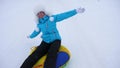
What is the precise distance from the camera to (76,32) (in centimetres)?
247

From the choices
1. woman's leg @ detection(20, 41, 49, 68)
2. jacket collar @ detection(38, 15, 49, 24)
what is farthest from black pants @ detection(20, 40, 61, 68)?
jacket collar @ detection(38, 15, 49, 24)

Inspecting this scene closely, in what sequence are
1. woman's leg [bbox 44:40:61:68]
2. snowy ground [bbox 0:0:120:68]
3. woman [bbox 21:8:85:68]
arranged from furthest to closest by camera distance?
snowy ground [bbox 0:0:120:68], woman [bbox 21:8:85:68], woman's leg [bbox 44:40:61:68]

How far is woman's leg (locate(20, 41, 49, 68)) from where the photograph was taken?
176cm

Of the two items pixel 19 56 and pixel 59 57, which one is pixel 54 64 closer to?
pixel 59 57

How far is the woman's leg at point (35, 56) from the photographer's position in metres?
1.76

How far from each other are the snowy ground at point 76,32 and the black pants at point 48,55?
234 millimetres

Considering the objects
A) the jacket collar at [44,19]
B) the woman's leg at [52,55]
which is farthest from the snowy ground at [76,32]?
the woman's leg at [52,55]

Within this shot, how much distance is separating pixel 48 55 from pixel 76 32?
78cm

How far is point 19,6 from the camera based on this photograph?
322 cm

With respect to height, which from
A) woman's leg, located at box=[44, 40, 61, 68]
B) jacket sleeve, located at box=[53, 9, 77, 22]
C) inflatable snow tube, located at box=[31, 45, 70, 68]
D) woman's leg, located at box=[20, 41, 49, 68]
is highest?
jacket sleeve, located at box=[53, 9, 77, 22]

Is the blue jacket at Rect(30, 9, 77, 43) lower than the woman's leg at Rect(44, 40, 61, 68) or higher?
higher

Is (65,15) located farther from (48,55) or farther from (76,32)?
(76,32)

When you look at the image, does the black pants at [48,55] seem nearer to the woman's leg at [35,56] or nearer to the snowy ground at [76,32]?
the woman's leg at [35,56]

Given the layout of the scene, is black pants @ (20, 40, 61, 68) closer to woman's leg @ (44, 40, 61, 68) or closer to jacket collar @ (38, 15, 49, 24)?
woman's leg @ (44, 40, 61, 68)
